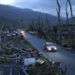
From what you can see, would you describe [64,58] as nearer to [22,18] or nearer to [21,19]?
[21,19]

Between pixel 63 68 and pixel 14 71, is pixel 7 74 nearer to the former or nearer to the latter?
pixel 14 71

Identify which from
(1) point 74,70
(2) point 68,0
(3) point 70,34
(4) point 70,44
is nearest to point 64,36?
(3) point 70,34

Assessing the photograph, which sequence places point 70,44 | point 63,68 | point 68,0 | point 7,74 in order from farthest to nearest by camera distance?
point 68,0 → point 70,44 → point 63,68 → point 7,74

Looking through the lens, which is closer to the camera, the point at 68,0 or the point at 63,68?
the point at 63,68

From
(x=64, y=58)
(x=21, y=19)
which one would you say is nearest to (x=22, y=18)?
(x=21, y=19)

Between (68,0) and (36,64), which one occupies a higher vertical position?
(68,0)

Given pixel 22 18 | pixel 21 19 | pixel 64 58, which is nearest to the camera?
pixel 64 58

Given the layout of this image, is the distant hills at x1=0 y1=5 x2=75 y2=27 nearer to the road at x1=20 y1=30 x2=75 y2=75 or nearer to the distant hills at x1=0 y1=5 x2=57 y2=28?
the distant hills at x1=0 y1=5 x2=57 y2=28

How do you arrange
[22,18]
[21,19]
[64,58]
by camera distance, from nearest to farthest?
[64,58], [21,19], [22,18]

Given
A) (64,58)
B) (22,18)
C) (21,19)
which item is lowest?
(64,58)

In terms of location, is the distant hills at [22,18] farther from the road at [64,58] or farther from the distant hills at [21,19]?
the road at [64,58]

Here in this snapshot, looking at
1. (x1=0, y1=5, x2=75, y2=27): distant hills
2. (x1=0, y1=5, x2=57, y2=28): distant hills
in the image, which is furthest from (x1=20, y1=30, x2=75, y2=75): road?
(x1=0, y1=5, x2=57, y2=28): distant hills
